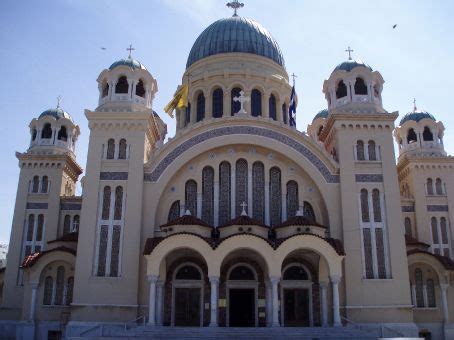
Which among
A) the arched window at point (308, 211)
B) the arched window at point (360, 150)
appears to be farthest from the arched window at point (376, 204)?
the arched window at point (308, 211)

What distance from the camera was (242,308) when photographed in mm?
26406

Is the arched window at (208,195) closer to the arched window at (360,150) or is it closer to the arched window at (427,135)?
the arched window at (360,150)

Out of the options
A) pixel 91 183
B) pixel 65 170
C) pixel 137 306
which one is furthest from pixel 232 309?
pixel 65 170

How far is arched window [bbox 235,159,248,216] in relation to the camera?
28.1 metres

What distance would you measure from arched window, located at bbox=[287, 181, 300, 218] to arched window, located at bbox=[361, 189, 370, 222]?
3.52 meters

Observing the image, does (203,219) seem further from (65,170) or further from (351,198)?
(65,170)

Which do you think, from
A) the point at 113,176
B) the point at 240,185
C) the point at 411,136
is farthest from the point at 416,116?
the point at 113,176

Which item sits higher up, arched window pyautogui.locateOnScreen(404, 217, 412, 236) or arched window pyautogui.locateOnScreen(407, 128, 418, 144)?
arched window pyautogui.locateOnScreen(407, 128, 418, 144)

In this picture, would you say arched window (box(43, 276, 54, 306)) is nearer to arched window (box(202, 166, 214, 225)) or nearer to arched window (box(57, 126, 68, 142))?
arched window (box(202, 166, 214, 225))

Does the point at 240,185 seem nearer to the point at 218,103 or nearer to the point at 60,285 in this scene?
the point at 218,103

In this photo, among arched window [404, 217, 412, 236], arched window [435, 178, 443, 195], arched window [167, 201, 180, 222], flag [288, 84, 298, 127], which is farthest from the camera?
arched window [435, 178, 443, 195]

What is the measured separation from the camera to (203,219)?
91.7 ft

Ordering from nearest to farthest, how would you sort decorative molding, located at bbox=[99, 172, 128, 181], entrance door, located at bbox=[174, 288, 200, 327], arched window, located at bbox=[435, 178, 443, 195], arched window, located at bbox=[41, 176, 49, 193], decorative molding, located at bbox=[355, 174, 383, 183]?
entrance door, located at bbox=[174, 288, 200, 327] → decorative molding, located at bbox=[99, 172, 128, 181] → decorative molding, located at bbox=[355, 174, 383, 183] → arched window, located at bbox=[435, 178, 443, 195] → arched window, located at bbox=[41, 176, 49, 193]

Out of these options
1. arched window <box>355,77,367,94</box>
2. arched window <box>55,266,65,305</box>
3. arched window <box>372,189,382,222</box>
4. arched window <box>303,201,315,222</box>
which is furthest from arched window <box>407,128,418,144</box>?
arched window <box>55,266,65,305</box>
